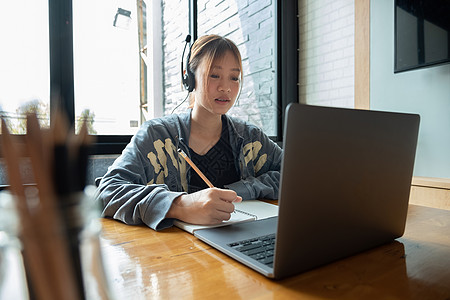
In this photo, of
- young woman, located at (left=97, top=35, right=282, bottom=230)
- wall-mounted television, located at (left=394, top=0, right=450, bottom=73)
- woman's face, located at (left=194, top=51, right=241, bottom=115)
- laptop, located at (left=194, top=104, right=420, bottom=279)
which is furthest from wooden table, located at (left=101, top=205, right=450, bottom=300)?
wall-mounted television, located at (left=394, top=0, right=450, bottom=73)

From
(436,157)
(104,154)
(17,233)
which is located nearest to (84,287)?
(17,233)

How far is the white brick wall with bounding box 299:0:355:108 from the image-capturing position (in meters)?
2.12

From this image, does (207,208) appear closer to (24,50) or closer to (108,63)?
(24,50)

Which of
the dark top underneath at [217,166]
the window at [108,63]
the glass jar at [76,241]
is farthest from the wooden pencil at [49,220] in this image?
the window at [108,63]

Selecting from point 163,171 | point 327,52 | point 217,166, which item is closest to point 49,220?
point 163,171

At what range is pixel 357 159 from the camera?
44 centimetres

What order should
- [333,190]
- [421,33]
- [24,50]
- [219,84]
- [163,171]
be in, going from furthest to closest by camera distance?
[421,33] < [24,50] < [219,84] < [163,171] < [333,190]

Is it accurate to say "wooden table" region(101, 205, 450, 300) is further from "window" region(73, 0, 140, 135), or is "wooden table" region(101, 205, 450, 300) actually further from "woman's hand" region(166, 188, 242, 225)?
"window" region(73, 0, 140, 135)

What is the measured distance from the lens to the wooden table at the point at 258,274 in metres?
0.38

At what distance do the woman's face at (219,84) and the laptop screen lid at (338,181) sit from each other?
776mm

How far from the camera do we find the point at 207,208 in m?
0.65

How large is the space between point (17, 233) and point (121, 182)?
0.66 m

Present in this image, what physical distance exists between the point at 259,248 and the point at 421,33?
5.53ft

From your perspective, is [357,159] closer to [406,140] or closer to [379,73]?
[406,140]
